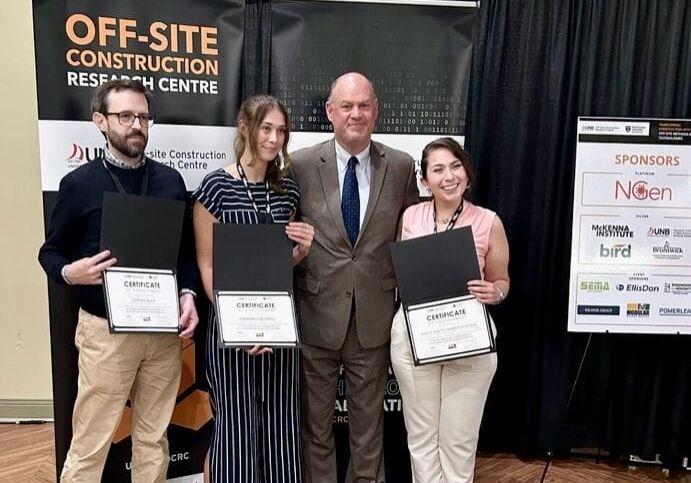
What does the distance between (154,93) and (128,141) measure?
1.75 ft

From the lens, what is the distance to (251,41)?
8.20 feet

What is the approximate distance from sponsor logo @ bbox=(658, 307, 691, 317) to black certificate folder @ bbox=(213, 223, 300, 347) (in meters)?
1.74

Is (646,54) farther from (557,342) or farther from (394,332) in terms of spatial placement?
(394,332)

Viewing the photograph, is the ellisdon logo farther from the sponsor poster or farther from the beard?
the sponsor poster

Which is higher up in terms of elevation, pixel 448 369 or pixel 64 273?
pixel 64 273

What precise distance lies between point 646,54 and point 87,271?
2.70 metres

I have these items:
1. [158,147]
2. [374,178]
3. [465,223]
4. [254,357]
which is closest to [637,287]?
[465,223]

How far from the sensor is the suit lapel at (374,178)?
2.02 metres

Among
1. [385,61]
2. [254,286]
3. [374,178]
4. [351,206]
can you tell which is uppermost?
[385,61]

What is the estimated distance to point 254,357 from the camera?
1931 mm

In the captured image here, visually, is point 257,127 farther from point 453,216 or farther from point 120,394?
point 120,394

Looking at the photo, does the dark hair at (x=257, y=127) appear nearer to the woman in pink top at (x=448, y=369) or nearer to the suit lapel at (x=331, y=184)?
the suit lapel at (x=331, y=184)

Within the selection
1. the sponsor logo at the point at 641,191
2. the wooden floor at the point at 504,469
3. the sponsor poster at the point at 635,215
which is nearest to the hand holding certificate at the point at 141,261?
the wooden floor at the point at 504,469

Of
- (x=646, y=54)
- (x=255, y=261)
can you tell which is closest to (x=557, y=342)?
(x=646, y=54)
